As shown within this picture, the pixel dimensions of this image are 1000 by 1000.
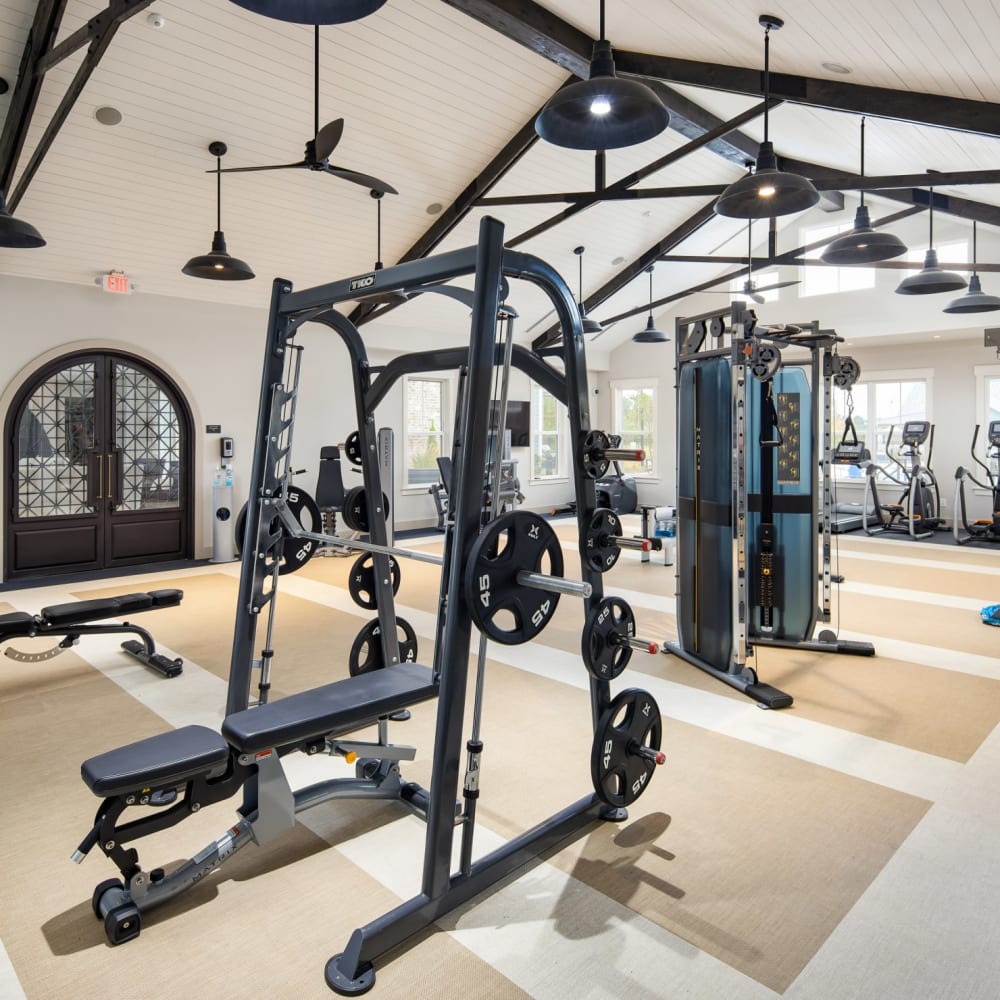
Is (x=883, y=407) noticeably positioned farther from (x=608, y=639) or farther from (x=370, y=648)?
(x=608, y=639)

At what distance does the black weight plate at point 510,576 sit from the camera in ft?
6.21

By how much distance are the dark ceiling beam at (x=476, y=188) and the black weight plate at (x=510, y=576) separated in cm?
534

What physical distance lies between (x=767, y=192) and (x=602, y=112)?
1.17 m

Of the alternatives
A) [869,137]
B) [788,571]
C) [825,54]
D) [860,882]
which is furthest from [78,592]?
[869,137]

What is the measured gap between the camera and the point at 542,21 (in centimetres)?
516

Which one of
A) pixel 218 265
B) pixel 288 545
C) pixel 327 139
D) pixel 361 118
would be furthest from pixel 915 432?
pixel 288 545

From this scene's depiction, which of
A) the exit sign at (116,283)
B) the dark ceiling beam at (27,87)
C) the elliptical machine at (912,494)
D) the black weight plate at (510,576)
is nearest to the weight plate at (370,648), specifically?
the black weight plate at (510,576)

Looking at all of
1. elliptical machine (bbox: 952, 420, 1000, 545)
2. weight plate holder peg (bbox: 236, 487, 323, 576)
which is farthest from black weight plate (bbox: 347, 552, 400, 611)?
elliptical machine (bbox: 952, 420, 1000, 545)

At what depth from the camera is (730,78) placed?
5.11 m

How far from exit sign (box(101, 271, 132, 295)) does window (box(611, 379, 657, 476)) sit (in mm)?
8279

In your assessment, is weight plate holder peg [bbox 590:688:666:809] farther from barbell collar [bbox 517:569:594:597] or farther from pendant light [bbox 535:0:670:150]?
pendant light [bbox 535:0:670:150]

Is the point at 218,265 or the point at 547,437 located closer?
the point at 218,265

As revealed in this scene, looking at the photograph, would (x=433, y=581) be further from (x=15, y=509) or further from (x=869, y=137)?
(x=869, y=137)

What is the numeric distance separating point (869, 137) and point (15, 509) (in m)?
8.38
